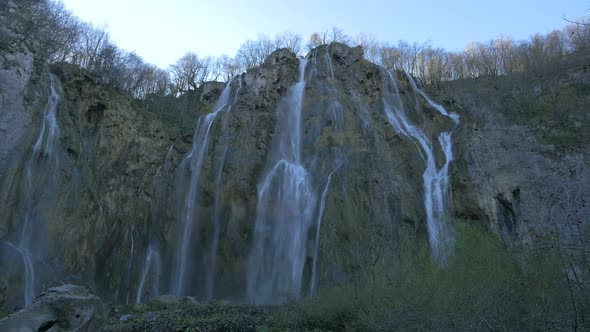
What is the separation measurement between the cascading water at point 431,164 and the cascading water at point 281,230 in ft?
19.0

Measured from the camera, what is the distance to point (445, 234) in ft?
67.1

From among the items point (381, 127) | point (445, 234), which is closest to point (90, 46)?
point (381, 127)

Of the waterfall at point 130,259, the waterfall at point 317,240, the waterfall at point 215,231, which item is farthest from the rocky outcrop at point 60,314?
the waterfall at point 130,259

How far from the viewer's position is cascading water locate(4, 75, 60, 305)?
17.8 metres

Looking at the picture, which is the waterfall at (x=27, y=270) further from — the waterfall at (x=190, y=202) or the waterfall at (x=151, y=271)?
the waterfall at (x=190, y=202)

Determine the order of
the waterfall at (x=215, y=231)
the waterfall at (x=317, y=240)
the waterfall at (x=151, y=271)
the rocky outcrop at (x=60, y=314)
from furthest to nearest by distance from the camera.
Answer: the waterfall at (x=215, y=231) < the waterfall at (x=151, y=271) < the waterfall at (x=317, y=240) < the rocky outcrop at (x=60, y=314)

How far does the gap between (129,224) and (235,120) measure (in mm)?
8353

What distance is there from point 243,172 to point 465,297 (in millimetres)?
16763

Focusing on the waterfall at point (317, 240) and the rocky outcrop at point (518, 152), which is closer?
the waterfall at point (317, 240)

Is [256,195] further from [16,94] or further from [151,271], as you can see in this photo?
[16,94]

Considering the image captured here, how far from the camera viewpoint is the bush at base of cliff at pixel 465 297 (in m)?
7.20

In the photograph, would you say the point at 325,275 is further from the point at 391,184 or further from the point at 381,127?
the point at 381,127

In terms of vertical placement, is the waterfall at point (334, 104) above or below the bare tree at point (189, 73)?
below

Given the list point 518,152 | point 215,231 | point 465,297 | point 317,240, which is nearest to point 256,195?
point 215,231
